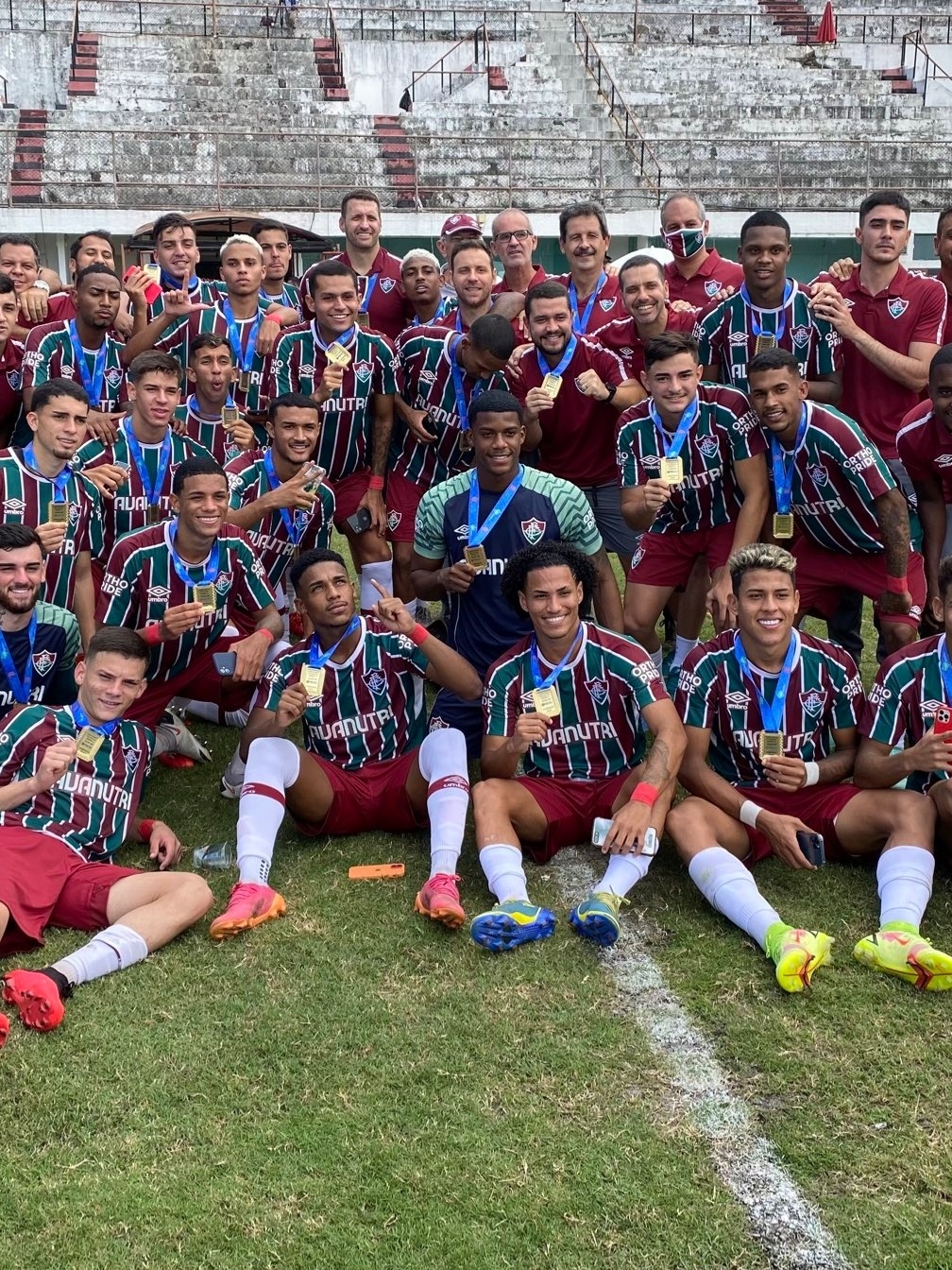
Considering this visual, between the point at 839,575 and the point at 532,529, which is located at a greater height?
the point at 532,529

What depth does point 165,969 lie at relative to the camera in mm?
4062

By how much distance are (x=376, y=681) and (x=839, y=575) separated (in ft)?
7.67

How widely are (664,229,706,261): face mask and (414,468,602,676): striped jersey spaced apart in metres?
2.56

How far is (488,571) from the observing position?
18.0 feet

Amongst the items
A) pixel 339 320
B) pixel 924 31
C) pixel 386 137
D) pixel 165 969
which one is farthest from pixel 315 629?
pixel 924 31

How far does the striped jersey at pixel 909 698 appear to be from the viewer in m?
4.35

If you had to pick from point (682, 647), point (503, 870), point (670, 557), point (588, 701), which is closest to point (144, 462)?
point (670, 557)

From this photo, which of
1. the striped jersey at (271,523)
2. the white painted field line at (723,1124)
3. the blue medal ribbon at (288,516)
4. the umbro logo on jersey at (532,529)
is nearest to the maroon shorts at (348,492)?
the striped jersey at (271,523)

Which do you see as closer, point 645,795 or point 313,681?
point 645,795

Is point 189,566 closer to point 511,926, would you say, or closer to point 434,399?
point 434,399

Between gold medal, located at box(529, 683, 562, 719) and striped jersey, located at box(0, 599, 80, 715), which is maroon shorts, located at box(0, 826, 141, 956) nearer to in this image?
striped jersey, located at box(0, 599, 80, 715)

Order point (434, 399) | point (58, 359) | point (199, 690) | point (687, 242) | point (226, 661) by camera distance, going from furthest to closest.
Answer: point (687, 242), point (58, 359), point (434, 399), point (199, 690), point (226, 661)

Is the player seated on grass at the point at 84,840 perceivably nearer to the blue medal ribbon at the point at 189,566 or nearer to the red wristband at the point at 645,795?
the blue medal ribbon at the point at 189,566

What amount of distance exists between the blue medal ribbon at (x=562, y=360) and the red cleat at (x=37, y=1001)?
12.9 feet
